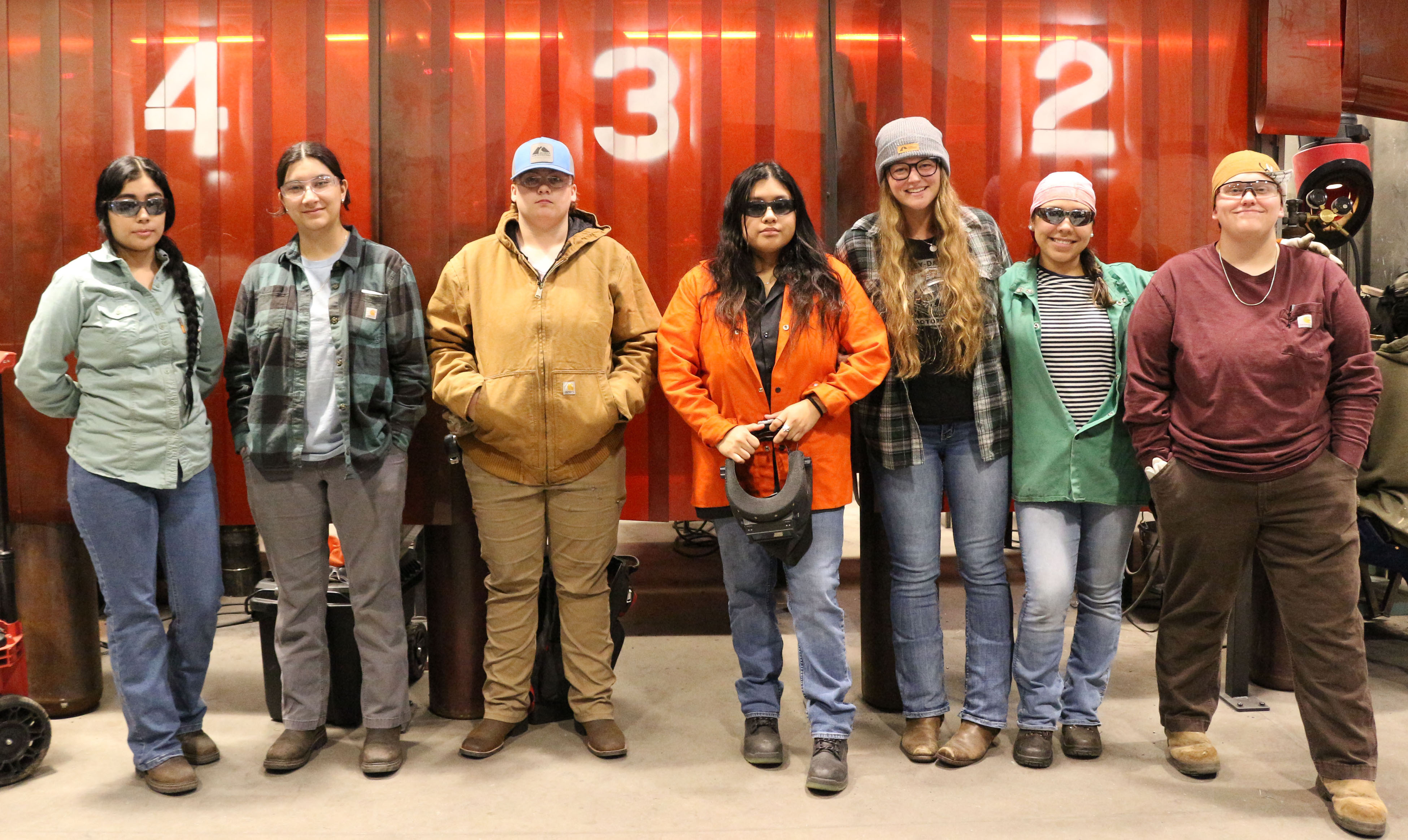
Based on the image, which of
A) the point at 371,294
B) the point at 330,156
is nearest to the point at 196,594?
the point at 371,294

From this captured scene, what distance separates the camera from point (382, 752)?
3.32m

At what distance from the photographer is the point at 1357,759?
294 centimetres

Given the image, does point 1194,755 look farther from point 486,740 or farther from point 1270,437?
point 486,740

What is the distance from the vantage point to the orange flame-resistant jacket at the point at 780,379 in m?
3.15

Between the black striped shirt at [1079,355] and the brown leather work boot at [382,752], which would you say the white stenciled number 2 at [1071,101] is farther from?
the brown leather work boot at [382,752]

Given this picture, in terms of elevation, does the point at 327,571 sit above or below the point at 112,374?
below

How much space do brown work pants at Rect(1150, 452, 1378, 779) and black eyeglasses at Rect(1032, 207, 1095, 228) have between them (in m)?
0.80

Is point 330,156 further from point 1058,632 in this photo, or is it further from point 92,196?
point 1058,632

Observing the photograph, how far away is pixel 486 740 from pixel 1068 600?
1.93m

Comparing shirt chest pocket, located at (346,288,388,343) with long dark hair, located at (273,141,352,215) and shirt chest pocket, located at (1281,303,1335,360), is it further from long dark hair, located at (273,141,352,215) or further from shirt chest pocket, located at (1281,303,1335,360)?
shirt chest pocket, located at (1281,303,1335,360)

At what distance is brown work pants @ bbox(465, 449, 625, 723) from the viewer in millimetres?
3383

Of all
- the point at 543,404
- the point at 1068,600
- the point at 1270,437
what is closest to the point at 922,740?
the point at 1068,600

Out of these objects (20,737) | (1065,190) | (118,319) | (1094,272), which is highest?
(1065,190)

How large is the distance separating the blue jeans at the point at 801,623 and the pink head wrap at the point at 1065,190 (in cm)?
120
